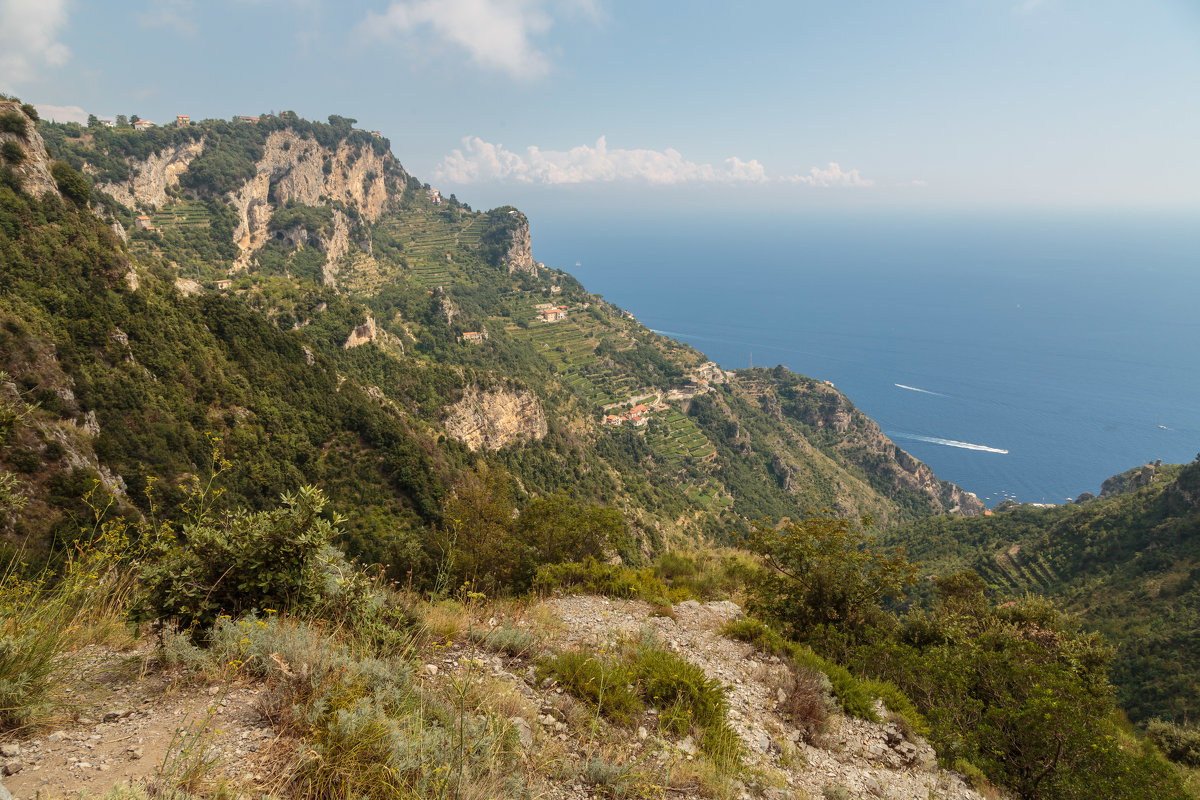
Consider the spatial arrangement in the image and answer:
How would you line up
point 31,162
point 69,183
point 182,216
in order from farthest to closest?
point 182,216 → point 69,183 → point 31,162

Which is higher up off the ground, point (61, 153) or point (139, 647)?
point (61, 153)

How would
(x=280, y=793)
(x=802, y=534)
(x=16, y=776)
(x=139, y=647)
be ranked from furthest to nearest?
(x=802, y=534) < (x=139, y=647) < (x=280, y=793) < (x=16, y=776)

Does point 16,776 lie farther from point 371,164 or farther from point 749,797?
point 371,164

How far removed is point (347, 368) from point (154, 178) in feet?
176

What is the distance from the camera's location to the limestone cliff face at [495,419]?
142ft

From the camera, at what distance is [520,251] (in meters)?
116

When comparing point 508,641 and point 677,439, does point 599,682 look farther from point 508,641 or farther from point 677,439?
point 677,439

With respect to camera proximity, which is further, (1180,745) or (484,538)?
(484,538)

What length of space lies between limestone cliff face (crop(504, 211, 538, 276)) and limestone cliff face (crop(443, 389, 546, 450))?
230 ft

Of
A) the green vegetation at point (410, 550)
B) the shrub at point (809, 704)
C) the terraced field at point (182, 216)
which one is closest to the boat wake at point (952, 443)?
the green vegetation at point (410, 550)

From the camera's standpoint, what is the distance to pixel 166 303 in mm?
24000

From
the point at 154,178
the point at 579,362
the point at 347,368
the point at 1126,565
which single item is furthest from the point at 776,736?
the point at 154,178

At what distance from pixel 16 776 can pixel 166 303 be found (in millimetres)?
29716

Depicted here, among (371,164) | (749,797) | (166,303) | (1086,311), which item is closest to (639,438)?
(166,303)
